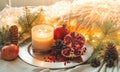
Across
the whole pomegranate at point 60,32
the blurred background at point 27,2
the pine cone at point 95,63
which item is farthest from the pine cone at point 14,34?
the blurred background at point 27,2

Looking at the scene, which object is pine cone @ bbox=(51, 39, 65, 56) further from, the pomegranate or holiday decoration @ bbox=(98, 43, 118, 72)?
holiday decoration @ bbox=(98, 43, 118, 72)

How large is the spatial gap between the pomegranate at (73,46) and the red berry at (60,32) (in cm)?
6

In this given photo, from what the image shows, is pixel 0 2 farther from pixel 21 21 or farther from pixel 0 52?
pixel 0 52

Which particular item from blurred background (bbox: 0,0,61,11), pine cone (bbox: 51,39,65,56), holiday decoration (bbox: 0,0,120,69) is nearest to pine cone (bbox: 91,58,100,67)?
holiday decoration (bbox: 0,0,120,69)

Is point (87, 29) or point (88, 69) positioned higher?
point (87, 29)

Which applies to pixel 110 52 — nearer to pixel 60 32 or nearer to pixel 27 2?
pixel 60 32

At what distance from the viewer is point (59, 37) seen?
1043 mm

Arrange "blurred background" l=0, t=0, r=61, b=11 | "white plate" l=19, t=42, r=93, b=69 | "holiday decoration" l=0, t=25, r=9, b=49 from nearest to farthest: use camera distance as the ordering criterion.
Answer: "white plate" l=19, t=42, r=93, b=69
"holiday decoration" l=0, t=25, r=9, b=49
"blurred background" l=0, t=0, r=61, b=11

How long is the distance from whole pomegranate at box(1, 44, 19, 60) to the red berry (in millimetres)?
173

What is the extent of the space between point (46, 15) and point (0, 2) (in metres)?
0.66

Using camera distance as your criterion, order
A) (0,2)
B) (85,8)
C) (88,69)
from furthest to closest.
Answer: (0,2)
(85,8)
(88,69)

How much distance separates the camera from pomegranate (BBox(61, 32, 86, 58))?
3.11 feet

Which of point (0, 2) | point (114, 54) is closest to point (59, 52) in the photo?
point (114, 54)

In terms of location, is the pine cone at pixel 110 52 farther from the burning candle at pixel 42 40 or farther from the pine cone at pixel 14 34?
the pine cone at pixel 14 34
